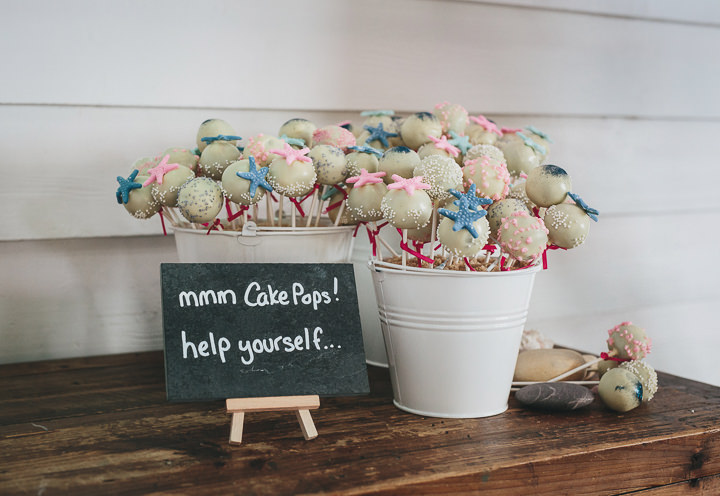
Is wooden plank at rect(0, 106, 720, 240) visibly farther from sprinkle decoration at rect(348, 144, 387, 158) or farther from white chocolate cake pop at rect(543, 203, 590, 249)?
white chocolate cake pop at rect(543, 203, 590, 249)

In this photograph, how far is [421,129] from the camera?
37.2 inches

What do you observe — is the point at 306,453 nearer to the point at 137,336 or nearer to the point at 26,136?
the point at 137,336

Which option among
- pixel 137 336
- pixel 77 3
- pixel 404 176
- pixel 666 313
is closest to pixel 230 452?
pixel 404 176

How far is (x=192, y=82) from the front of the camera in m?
1.16

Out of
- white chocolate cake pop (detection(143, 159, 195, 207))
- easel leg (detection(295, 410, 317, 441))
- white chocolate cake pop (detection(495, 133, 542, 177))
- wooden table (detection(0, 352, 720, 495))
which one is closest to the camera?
wooden table (detection(0, 352, 720, 495))

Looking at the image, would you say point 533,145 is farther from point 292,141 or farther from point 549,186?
point 292,141

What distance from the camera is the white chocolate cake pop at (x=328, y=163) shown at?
88cm

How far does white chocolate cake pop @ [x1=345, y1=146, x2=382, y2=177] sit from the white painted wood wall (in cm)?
38

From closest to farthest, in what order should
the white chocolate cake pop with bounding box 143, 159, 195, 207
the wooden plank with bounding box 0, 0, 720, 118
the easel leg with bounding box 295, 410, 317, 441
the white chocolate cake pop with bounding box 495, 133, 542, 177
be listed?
the easel leg with bounding box 295, 410, 317, 441 → the white chocolate cake pop with bounding box 143, 159, 195, 207 → the white chocolate cake pop with bounding box 495, 133, 542, 177 → the wooden plank with bounding box 0, 0, 720, 118

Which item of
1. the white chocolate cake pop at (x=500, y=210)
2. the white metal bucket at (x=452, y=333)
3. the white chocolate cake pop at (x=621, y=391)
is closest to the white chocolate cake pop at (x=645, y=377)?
the white chocolate cake pop at (x=621, y=391)

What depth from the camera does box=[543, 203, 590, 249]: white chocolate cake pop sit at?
0.83 m

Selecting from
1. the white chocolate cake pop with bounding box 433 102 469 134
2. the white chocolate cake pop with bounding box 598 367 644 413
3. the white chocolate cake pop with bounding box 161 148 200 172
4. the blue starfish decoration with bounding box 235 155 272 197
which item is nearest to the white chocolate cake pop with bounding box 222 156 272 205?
the blue starfish decoration with bounding box 235 155 272 197

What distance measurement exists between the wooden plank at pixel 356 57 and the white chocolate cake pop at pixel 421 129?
354 mm

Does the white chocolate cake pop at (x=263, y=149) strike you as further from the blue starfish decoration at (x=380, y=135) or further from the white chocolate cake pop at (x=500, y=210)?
the white chocolate cake pop at (x=500, y=210)
